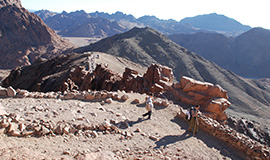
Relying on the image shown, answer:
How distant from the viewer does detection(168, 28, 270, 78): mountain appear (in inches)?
4272

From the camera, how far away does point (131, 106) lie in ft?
34.8

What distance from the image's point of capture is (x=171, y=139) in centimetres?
832

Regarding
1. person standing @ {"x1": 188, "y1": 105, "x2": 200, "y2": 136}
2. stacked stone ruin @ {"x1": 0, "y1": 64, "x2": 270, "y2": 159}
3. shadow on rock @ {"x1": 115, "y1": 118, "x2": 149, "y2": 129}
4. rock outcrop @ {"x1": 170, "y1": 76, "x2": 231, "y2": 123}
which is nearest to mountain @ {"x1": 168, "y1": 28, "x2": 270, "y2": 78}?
stacked stone ruin @ {"x1": 0, "y1": 64, "x2": 270, "y2": 159}

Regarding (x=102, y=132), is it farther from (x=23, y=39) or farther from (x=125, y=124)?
(x=23, y=39)

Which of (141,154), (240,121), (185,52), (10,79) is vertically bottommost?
(10,79)

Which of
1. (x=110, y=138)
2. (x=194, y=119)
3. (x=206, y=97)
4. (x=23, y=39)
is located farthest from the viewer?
(x=23, y=39)

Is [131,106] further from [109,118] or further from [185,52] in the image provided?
[185,52]

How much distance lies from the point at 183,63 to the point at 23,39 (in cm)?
6157

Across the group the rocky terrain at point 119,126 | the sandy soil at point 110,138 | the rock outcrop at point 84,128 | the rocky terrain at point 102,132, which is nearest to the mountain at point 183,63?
the rocky terrain at point 119,126

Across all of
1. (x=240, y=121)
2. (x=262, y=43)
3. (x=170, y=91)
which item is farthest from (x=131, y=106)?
(x=262, y=43)

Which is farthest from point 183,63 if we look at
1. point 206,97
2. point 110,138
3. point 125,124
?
point 110,138

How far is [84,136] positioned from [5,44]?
83.2 meters

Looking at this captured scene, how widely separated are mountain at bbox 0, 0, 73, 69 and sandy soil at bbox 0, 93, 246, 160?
70412mm

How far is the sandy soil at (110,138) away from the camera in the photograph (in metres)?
5.73
